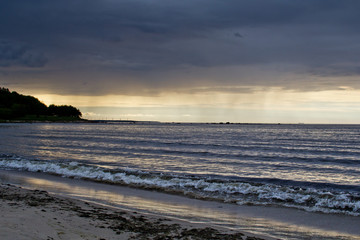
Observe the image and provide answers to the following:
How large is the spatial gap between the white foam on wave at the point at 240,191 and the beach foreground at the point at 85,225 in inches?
243

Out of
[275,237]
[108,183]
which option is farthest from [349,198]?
[108,183]

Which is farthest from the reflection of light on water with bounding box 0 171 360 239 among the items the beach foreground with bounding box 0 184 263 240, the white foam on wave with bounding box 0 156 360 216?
the white foam on wave with bounding box 0 156 360 216

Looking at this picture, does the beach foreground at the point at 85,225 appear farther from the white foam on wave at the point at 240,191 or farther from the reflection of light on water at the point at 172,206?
the white foam on wave at the point at 240,191

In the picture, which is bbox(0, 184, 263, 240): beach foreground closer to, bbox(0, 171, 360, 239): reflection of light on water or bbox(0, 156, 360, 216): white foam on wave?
bbox(0, 171, 360, 239): reflection of light on water

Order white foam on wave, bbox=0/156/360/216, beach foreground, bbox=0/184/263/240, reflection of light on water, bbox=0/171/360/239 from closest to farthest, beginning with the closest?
beach foreground, bbox=0/184/263/240 → reflection of light on water, bbox=0/171/360/239 → white foam on wave, bbox=0/156/360/216

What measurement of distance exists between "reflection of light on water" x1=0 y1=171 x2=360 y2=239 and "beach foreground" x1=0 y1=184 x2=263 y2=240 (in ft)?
4.19

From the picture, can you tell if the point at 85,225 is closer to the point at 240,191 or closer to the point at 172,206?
the point at 172,206

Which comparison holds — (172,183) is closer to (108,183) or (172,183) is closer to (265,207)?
(108,183)

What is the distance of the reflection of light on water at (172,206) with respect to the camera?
1039 cm

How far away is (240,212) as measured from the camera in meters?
13.1

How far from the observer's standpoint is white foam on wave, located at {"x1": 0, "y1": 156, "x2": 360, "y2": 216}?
48.6 ft

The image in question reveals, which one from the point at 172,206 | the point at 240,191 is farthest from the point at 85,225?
the point at 240,191

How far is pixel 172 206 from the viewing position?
13.8 metres

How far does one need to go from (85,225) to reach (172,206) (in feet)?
17.1
